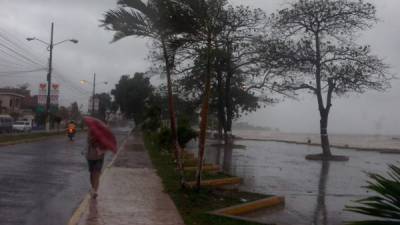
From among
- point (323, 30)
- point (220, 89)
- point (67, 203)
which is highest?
point (323, 30)

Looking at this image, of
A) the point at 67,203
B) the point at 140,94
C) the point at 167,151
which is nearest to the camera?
the point at 67,203

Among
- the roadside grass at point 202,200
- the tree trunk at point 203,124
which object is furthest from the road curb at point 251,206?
the tree trunk at point 203,124

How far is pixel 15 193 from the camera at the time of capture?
10672 millimetres

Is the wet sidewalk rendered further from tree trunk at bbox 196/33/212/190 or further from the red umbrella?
the red umbrella

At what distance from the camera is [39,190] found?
11336 millimetres

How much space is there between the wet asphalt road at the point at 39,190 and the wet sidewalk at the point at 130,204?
40cm

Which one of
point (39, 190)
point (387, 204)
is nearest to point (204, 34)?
point (39, 190)

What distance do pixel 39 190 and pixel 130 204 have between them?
2.40 metres

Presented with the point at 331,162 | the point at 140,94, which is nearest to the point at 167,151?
the point at 331,162

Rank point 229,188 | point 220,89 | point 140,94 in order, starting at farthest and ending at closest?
point 140,94, point 220,89, point 229,188

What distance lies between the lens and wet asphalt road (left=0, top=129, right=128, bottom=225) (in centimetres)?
854

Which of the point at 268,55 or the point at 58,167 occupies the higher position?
the point at 268,55

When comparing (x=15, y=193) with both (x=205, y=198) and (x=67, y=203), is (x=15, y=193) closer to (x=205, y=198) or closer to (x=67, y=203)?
(x=67, y=203)

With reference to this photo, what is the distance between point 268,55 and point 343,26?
11.8ft
